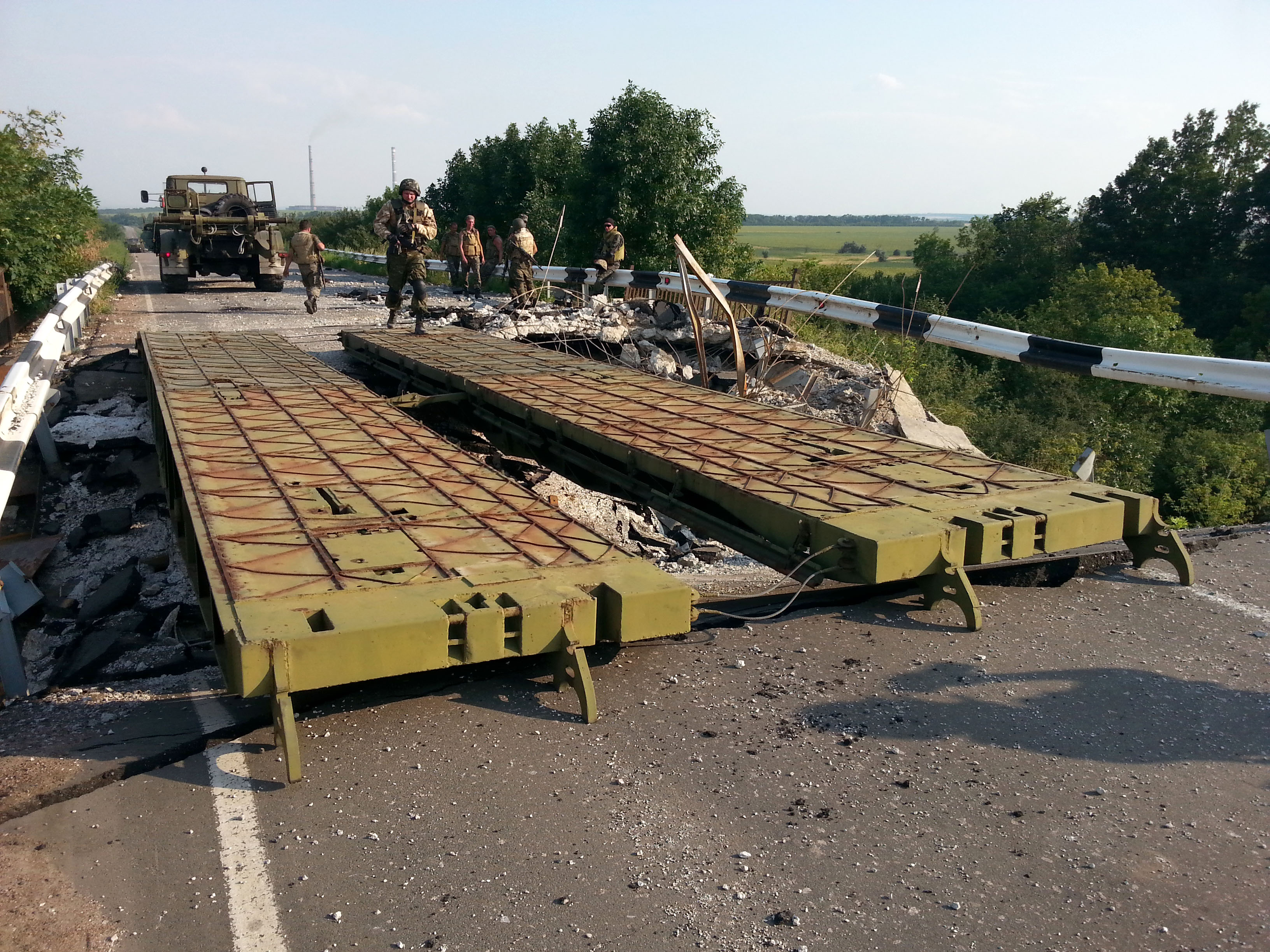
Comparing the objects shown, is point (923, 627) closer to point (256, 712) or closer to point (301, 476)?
point (256, 712)

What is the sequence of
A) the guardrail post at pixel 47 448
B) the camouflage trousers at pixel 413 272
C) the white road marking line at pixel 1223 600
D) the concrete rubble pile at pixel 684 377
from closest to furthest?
the white road marking line at pixel 1223 600
the concrete rubble pile at pixel 684 377
the guardrail post at pixel 47 448
the camouflage trousers at pixel 413 272

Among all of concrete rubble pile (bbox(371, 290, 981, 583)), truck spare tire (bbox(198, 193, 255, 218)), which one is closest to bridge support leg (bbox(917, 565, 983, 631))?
concrete rubble pile (bbox(371, 290, 981, 583))

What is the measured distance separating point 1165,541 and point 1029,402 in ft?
51.1

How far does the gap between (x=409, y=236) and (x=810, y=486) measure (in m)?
8.66

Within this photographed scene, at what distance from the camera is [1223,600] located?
538 cm

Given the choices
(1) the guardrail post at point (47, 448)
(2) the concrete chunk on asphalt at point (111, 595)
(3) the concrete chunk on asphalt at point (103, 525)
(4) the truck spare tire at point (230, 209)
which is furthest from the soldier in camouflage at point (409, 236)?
(4) the truck spare tire at point (230, 209)

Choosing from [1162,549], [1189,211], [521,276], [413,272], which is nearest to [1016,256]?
[1189,211]

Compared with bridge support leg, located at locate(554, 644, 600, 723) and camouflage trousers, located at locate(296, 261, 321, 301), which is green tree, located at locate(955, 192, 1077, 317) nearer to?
camouflage trousers, located at locate(296, 261, 321, 301)

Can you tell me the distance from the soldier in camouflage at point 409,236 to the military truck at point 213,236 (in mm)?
9949

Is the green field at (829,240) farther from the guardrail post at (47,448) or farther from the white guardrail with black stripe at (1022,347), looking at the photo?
the guardrail post at (47,448)

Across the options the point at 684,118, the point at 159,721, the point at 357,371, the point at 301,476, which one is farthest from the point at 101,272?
the point at 159,721

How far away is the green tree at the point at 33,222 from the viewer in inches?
625

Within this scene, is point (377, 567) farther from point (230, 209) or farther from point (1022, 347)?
point (230, 209)

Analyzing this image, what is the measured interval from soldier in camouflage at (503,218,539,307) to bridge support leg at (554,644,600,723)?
1308cm
